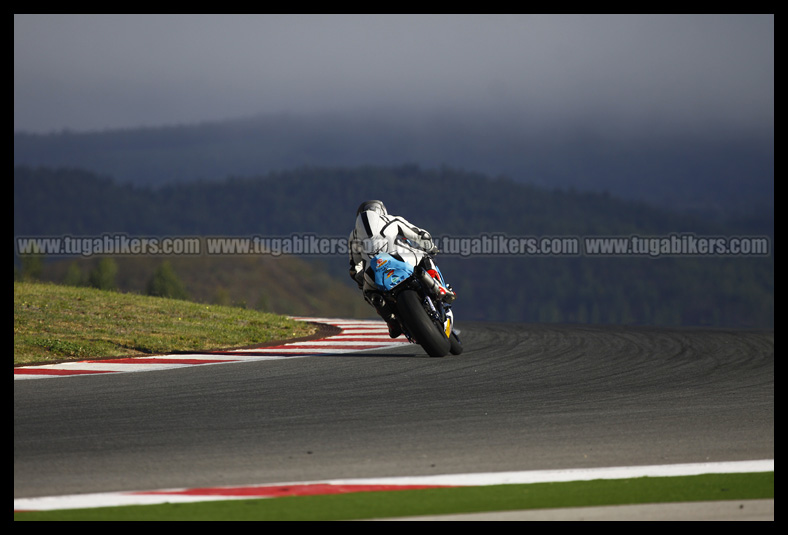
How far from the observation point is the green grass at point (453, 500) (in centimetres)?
495

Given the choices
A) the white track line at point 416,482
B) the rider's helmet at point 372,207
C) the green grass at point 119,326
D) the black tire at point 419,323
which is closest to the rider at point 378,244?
the rider's helmet at point 372,207

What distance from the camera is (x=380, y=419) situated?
25.3ft

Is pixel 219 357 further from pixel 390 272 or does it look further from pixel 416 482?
pixel 416 482

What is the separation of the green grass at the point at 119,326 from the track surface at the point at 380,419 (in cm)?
231

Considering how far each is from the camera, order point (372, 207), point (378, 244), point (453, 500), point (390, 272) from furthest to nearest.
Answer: point (372, 207), point (378, 244), point (390, 272), point (453, 500)

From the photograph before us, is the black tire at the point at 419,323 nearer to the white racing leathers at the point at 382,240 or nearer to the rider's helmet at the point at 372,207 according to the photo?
the white racing leathers at the point at 382,240

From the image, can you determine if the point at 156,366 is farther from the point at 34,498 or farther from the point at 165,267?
the point at 165,267

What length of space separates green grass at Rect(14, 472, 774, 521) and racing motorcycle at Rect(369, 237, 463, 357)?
570 cm

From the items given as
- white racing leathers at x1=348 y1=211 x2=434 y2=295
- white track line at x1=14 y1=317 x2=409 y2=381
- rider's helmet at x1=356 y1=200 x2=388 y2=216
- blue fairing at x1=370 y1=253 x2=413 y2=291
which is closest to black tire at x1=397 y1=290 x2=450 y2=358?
blue fairing at x1=370 y1=253 x2=413 y2=291

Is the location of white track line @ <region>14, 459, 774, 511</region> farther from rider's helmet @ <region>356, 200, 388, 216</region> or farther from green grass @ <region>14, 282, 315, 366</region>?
green grass @ <region>14, 282, 315, 366</region>

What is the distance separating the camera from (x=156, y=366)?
11.4 meters

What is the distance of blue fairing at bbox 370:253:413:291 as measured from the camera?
11367 mm

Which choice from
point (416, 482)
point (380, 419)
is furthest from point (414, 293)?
point (416, 482)

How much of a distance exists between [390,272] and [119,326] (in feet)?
18.0
